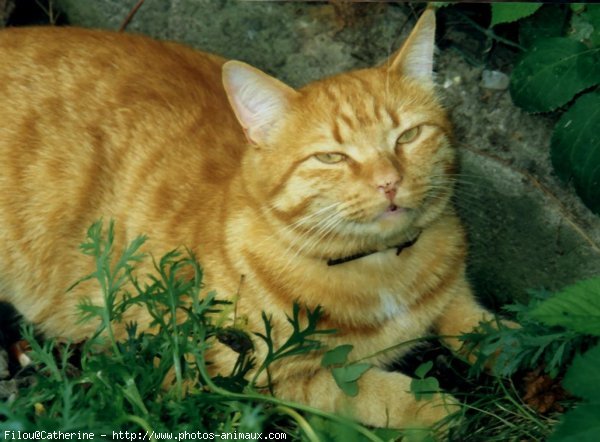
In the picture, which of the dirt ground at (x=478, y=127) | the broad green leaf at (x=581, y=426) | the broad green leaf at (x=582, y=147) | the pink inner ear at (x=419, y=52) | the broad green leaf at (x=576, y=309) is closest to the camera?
the broad green leaf at (x=581, y=426)

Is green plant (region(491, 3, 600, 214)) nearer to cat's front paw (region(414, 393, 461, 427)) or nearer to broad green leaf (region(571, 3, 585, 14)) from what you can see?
broad green leaf (region(571, 3, 585, 14))

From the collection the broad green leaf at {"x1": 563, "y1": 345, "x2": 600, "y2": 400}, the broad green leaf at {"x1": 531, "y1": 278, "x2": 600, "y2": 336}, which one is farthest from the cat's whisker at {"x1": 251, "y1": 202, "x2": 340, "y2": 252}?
the broad green leaf at {"x1": 563, "y1": 345, "x2": 600, "y2": 400}

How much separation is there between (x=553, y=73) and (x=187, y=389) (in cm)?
159

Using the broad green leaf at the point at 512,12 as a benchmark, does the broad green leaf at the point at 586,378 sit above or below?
below

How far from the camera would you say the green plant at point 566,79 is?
10.6ft

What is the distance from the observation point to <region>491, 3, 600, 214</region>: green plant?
3.23 metres

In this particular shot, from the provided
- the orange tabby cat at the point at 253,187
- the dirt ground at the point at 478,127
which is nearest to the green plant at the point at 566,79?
the dirt ground at the point at 478,127

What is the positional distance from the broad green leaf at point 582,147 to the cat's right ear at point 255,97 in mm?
919

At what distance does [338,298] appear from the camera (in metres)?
3.04

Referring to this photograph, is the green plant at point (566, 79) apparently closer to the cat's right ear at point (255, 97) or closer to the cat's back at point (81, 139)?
the cat's right ear at point (255, 97)

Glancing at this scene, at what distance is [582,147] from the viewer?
3.22m

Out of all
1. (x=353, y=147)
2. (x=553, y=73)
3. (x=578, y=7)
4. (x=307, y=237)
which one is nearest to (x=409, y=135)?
(x=353, y=147)

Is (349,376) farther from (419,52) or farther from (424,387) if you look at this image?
(419,52)

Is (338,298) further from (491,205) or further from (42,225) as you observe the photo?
(42,225)
